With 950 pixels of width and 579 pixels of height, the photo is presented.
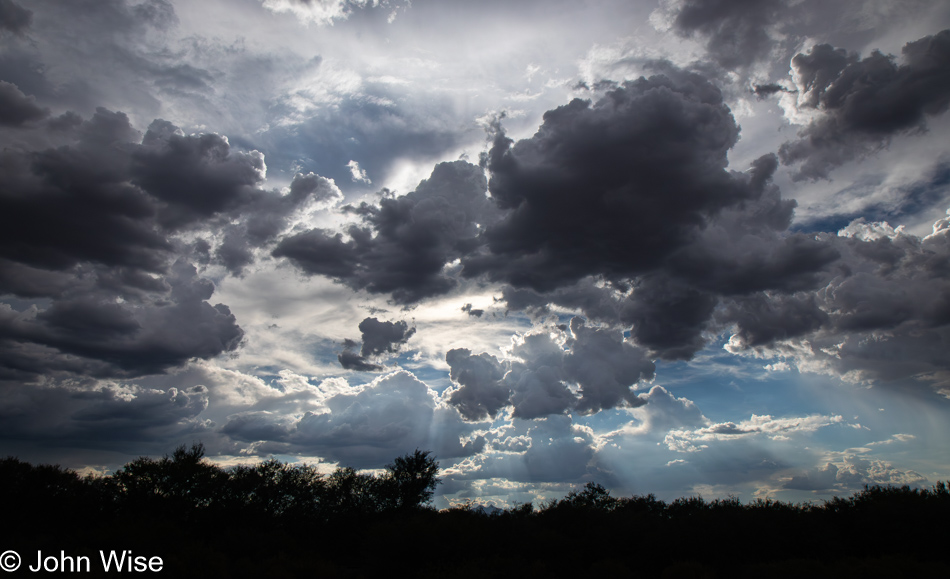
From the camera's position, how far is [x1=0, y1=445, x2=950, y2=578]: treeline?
84.8ft

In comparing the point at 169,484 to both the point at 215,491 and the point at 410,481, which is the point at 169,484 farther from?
the point at 410,481

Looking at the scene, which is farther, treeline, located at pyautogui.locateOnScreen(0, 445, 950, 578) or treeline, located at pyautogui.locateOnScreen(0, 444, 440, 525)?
treeline, located at pyautogui.locateOnScreen(0, 444, 440, 525)

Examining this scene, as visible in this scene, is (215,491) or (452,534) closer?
(452,534)

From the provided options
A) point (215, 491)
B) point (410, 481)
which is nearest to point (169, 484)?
point (215, 491)

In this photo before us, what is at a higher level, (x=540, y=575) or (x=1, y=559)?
(x=1, y=559)

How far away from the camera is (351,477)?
249 feet

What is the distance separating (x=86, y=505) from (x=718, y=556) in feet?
204

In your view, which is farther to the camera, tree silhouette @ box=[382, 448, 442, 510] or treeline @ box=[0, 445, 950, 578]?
tree silhouette @ box=[382, 448, 442, 510]

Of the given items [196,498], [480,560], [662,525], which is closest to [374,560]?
[480,560]

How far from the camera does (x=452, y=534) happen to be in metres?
33.5

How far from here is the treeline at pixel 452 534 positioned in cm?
2584

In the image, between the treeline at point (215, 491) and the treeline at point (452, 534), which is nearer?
the treeline at point (452, 534)

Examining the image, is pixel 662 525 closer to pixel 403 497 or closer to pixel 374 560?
pixel 374 560

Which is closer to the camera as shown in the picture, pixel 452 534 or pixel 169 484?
pixel 452 534
